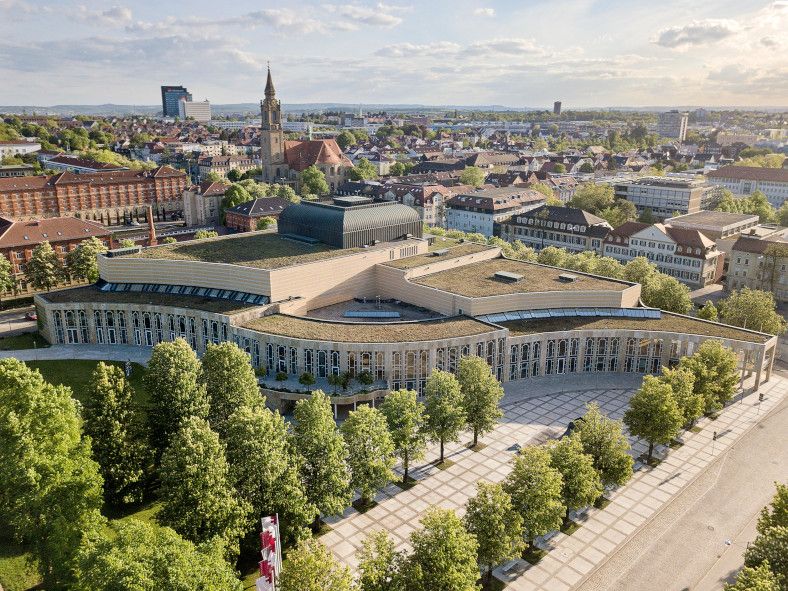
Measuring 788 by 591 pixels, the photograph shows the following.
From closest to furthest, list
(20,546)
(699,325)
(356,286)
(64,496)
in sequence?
(64,496) → (20,546) → (699,325) → (356,286)

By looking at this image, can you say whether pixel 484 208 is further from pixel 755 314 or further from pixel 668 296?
pixel 755 314

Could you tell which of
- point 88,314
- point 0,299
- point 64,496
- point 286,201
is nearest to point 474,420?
point 64,496

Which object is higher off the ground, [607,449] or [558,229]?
[558,229]

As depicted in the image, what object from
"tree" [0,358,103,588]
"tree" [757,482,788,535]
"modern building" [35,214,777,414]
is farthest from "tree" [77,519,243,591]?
"tree" [757,482,788,535]

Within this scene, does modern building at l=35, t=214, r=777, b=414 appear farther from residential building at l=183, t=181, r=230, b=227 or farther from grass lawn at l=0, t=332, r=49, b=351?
residential building at l=183, t=181, r=230, b=227

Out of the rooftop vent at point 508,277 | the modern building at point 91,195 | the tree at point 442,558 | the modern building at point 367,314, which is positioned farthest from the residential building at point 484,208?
the tree at point 442,558

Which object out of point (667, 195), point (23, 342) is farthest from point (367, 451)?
point (667, 195)

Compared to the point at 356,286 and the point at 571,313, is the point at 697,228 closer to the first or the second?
the point at 571,313

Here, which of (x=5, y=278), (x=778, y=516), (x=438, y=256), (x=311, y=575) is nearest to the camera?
(x=311, y=575)
